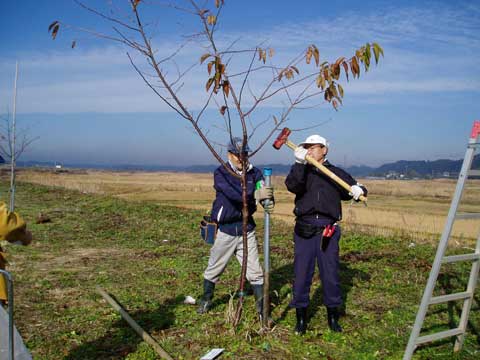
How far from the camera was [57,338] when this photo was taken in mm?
5031

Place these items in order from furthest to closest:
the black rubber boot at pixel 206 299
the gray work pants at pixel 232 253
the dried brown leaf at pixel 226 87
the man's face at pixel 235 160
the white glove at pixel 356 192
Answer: the black rubber boot at pixel 206 299 → the gray work pants at pixel 232 253 → the man's face at pixel 235 160 → the white glove at pixel 356 192 → the dried brown leaf at pixel 226 87

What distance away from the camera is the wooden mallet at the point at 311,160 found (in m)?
4.69

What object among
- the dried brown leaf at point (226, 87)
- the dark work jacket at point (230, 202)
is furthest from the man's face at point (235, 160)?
the dried brown leaf at point (226, 87)

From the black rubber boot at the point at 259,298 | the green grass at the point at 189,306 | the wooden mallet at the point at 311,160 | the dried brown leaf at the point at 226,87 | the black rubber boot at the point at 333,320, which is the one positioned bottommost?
the green grass at the point at 189,306

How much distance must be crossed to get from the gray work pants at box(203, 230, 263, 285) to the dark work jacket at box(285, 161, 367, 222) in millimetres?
749

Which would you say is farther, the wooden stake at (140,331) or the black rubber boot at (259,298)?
the black rubber boot at (259,298)

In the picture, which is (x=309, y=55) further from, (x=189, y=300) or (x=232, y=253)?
(x=189, y=300)

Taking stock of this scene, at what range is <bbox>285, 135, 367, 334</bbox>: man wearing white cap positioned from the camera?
4.87 m

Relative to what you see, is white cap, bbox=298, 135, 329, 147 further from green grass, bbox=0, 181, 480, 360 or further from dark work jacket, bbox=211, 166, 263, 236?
green grass, bbox=0, 181, 480, 360

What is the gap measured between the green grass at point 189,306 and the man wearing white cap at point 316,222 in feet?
1.76

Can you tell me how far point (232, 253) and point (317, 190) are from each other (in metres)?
1.32

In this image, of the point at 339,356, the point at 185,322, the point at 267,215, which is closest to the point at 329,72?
the point at 267,215

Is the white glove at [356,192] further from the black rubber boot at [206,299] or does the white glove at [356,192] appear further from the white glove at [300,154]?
the black rubber boot at [206,299]

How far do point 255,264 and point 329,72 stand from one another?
2318 millimetres
